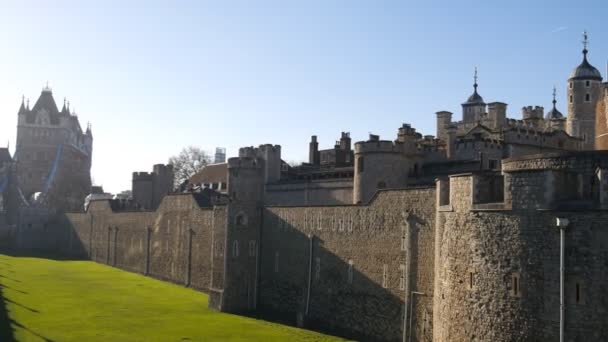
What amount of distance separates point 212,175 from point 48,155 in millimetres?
49855

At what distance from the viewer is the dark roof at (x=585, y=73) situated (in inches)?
2397

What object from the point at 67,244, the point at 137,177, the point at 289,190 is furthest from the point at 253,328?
the point at 67,244

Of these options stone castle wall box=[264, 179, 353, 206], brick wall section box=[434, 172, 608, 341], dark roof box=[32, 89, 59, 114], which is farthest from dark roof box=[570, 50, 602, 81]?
dark roof box=[32, 89, 59, 114]

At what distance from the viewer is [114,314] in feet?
110

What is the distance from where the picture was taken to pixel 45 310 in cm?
A: 3388

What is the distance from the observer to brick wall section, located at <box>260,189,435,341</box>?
2623 centimetres

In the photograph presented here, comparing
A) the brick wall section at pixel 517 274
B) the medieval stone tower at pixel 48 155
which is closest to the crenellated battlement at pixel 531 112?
the brick wall section at pixel 517 274

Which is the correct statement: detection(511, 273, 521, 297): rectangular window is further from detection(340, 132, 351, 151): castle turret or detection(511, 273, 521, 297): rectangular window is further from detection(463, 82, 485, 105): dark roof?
detection(463, 82, 485, 105): dark roof

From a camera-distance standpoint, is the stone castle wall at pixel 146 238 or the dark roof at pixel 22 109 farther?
the dark roof at pixel 22 109

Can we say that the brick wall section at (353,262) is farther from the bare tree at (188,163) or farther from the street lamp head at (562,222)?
the bare tree at (188,163)

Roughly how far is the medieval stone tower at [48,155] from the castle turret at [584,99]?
66880 millimetres

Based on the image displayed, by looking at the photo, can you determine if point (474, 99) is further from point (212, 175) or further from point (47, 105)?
point (47, 105)

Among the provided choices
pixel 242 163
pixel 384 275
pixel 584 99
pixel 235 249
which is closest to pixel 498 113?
pixel 584 99

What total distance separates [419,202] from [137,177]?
43.9 m
